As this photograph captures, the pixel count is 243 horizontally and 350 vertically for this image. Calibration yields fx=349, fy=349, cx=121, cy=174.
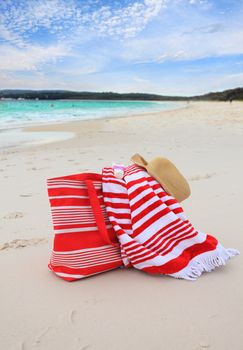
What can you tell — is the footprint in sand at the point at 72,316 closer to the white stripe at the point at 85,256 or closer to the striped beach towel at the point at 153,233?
the white stripe at the point at 85,256

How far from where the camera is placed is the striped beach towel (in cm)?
195

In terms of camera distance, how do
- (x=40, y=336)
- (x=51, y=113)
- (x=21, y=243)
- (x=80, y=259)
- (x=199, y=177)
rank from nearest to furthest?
(x=40, y=336) < (x=80, y=259) < (x=21, y=243) < (x=199, y=177) < (x=51, y=113)

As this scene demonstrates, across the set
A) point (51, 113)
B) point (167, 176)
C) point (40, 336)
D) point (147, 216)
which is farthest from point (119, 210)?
point (51, 113)

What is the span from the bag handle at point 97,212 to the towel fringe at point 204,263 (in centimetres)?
42

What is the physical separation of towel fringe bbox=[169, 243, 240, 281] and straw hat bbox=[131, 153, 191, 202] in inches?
15.6

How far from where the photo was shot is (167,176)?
7.17ft

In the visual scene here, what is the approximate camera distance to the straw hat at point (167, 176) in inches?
84.7

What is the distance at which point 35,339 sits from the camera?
1466mm

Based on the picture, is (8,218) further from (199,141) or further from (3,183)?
(199,141)

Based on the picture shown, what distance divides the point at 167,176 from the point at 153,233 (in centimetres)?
39

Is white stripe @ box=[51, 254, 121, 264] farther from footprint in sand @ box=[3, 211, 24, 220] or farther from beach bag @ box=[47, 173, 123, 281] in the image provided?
footprint in sand @ box=[3, 211, 24, 220]

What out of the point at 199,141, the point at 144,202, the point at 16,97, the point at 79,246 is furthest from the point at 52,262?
the point at 16,97

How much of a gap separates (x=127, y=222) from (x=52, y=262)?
1.61ft

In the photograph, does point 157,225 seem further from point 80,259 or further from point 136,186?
point 80,259
